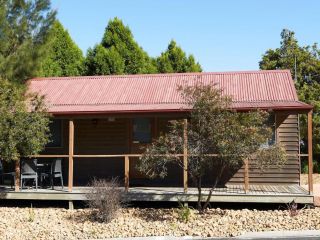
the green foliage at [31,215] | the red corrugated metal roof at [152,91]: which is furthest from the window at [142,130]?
the green foliage at [31,215]

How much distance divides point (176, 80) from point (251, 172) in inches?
158

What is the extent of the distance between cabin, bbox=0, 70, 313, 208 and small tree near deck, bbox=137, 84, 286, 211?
1.41 meters

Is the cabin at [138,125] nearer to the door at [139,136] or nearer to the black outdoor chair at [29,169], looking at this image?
the door at [139,136]

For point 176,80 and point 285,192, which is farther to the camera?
point 176,80

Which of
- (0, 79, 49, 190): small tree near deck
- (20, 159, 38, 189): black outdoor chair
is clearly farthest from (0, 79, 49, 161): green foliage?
(20, 159, 38, 189): black outdoor chair

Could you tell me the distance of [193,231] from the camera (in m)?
10.3

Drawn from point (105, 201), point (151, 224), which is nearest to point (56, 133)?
point (105, 201)

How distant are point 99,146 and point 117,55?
Answer: 1019 cm

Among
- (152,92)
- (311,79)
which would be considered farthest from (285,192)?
(311,79)

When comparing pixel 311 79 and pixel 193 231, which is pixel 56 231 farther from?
pixel 311 79

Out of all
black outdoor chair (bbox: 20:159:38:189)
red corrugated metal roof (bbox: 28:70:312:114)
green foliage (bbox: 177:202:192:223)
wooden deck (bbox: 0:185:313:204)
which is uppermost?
red corrugated metal roof (bbox: 28:70:312:114)

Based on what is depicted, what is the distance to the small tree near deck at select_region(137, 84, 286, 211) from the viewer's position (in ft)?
33.8

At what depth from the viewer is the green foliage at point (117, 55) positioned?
24.2 metres

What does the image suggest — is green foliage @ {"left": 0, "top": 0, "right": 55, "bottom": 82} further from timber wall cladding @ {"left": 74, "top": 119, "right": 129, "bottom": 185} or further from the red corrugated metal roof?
timber wall cladding @ {"left": 74, "top": 119, "right": 129, "bottom": 185}
